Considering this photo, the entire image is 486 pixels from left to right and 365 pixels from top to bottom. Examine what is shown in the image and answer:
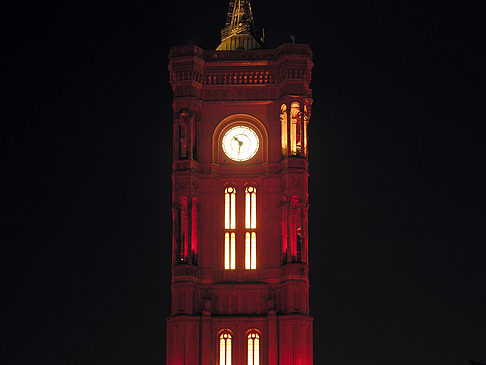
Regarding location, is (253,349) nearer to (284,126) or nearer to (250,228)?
(250,228)

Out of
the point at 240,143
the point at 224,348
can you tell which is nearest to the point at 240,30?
the point at 240,143

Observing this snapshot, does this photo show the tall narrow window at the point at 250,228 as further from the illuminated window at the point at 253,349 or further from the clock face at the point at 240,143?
the illuminated window at the point at 253,349

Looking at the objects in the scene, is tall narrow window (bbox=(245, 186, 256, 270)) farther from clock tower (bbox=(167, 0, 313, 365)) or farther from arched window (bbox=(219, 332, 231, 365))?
arched window (bbox=(219, 332, 231, 365))

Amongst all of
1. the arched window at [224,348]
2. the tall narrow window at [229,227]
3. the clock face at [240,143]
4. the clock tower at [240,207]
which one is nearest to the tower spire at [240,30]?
the clock tower at [240,207]

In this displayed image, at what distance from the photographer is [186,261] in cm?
7006

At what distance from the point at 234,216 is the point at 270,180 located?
315cm

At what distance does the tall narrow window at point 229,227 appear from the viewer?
2827 inches

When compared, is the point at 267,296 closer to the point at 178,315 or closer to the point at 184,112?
the point at 178,315

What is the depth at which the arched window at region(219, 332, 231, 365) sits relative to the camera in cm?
6956

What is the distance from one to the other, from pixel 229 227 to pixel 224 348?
7568mm

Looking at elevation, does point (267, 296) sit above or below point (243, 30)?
below

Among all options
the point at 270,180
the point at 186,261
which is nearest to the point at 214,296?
the point at 186,261

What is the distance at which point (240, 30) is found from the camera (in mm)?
78500

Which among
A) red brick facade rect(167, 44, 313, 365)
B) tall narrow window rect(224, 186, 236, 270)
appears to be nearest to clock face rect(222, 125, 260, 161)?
red brick facade rect(167, 44, 313, 365)
